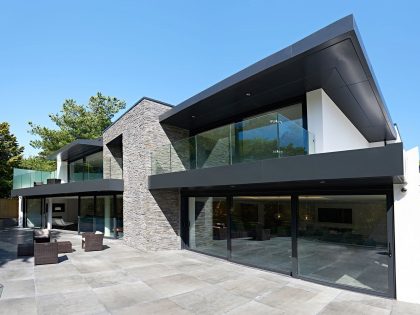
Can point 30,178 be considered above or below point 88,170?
below

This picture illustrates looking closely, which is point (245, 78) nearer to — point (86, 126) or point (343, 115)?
point (343, 115)

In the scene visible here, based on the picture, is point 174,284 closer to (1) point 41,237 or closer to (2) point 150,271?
(2) point 150,271

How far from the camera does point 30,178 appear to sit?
69.0ft

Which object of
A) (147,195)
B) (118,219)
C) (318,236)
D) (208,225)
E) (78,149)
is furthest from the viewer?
(78,149)

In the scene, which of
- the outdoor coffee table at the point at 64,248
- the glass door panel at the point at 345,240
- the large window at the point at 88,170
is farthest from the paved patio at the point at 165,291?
the large window at the point at 88,170

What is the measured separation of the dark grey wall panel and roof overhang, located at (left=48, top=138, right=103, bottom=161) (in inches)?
407

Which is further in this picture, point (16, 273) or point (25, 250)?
point (25, 250)

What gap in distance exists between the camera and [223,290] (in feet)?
23.5

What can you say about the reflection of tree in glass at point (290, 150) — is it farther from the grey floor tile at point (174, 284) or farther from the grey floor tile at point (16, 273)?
the grey floor tile at point (16, 273)

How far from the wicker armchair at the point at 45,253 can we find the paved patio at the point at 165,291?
28 centimetres

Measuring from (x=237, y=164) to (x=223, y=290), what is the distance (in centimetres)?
336

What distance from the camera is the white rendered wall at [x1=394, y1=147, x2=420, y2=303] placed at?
6.24 metres

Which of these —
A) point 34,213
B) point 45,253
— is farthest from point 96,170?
point 34,213

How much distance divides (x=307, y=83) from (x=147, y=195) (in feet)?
25.2
